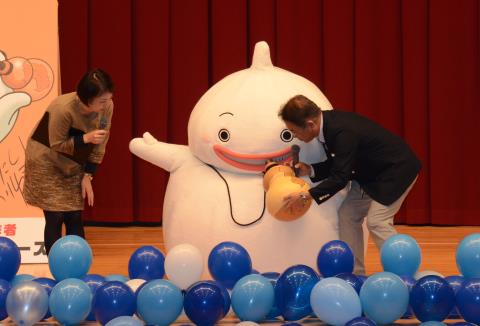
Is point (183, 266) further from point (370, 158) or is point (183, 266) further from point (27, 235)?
point (27, 235)

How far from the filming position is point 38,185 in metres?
3.34

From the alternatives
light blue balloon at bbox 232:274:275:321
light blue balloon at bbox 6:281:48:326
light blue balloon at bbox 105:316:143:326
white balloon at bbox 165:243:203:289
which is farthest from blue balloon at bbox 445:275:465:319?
light blue balloon at bbox 6:281:48:326

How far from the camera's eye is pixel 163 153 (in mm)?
3295

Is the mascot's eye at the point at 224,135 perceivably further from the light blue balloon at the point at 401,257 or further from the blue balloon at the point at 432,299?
the blue balloon at the point at 432,299

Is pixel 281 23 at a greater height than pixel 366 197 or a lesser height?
greater

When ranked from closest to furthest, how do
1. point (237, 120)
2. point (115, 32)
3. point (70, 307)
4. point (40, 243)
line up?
point (70, 307)
point (237, 120)
point (40, 243)
point (115, 32)

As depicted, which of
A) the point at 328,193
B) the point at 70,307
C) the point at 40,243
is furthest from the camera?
the point at 40,243

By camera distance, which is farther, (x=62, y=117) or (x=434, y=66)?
(x=434, y=66)

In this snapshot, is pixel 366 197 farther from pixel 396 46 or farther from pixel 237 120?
pixel 396 46

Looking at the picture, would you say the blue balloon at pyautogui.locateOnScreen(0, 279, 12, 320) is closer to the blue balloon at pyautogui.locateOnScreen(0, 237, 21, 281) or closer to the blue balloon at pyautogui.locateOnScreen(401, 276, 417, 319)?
the blue balloon at pyautogui.locateOnScreen(0, 237, 21, 281)

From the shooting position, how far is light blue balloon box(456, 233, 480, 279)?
2.36 m

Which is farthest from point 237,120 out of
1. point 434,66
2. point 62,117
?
point 434,66

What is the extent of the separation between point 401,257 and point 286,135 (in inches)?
30.9

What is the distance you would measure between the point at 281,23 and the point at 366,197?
2309mm
